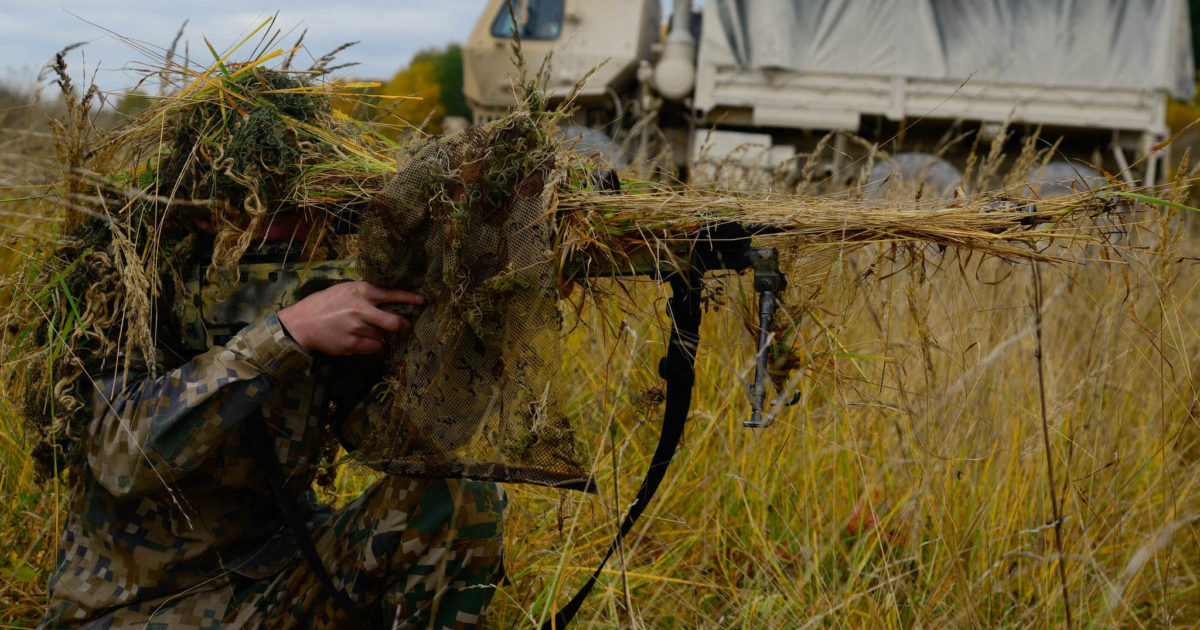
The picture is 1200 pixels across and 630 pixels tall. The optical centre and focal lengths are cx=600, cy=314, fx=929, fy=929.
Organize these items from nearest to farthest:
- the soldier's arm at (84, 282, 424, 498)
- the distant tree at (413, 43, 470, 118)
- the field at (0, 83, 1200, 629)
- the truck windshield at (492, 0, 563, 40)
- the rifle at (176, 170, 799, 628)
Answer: the rifle at (176, 170, 799, 628) < the soldier's arm at (84, 282, 424, 498) < the field at (0, 83, 1200, 629) < the truck windshield at (492, 0, 563, 40) < the distant tree at (413, 43, 470, 118)

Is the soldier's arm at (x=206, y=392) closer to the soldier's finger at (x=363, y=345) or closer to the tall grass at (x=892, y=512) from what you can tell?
the soldier's finger at (x=363, y=345)

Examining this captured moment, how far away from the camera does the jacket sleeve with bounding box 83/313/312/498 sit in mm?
1733

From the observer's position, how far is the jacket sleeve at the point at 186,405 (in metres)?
1.73

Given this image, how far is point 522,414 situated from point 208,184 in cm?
80

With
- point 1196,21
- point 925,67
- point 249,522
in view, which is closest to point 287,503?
point 249,522

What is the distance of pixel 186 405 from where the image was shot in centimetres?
173

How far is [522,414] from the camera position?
1.54 m

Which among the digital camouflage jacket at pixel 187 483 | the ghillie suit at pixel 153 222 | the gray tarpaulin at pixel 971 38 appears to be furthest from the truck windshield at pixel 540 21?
the digital camouflage jacket at pixel 187 483

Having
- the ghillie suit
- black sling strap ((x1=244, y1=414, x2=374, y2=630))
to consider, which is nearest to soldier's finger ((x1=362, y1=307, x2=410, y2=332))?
the ghillie suit

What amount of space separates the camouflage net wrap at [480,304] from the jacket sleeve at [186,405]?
0.27 metres

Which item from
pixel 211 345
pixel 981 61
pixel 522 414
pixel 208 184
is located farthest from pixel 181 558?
pixel 981 61

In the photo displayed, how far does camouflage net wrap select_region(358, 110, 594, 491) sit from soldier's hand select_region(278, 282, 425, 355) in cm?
4

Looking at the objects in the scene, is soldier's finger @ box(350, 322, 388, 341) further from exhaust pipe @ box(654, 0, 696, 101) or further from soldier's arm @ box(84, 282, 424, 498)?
exhaust pipe @ box(654, 0, 696, 101)

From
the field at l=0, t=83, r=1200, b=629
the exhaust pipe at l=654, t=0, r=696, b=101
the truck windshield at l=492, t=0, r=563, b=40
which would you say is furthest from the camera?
the truck windshield at l=492, t=0, r=563, b=40
